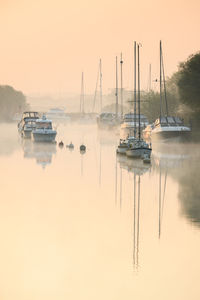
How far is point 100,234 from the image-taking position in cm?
2991

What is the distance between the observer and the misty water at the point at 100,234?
74.9ft

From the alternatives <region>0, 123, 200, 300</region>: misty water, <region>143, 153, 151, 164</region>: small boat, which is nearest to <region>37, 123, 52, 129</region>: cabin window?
<region>143, 153, 151, 164</region>: small boat

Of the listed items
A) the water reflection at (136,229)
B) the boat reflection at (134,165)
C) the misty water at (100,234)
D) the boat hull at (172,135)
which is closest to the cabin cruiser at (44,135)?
the boat hull at (172,135)

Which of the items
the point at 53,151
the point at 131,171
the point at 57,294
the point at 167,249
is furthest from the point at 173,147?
the point at 57,294

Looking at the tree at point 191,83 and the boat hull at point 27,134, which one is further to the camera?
the boat hull at point 27,134

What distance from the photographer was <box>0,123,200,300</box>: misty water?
74.9 feet

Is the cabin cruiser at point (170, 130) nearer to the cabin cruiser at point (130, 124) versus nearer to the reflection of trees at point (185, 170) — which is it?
the reflection of trees at point (185, 170)

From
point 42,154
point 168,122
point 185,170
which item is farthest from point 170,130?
Answer: point 185,170

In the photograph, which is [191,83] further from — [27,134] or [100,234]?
[100,234]

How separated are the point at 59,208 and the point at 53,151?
43.1 metres

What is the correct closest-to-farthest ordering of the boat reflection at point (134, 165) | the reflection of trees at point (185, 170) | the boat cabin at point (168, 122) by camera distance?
the reflection of trees at point (185, 170)
the boat reflection at point (134, 165)
the boat cabin at point (168, 122)

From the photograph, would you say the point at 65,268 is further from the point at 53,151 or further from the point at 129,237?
the point at 53,151

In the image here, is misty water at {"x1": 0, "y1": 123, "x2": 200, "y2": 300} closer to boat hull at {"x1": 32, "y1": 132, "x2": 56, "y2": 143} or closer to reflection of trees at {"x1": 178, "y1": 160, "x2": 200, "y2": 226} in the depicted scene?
reflection of trees at {"x1": 178, "y1": 160, "x2": 200, "y2": 226}

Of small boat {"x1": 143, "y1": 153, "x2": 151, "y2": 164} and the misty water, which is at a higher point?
small boat {"x1": 143, "y1": 153, "x2": 151, "y2": 164}
